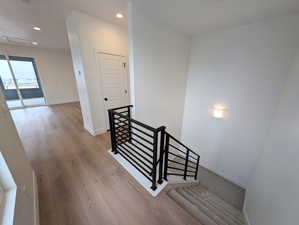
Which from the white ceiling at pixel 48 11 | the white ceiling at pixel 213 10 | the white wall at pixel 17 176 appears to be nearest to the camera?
the white wall at pixel 17 176

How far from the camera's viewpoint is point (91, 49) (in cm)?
259

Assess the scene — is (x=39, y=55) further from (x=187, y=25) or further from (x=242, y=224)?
(x=242, y=224)

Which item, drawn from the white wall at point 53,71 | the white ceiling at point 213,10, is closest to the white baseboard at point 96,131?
the white ceiling at point 213,10

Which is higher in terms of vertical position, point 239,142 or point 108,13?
point 108,13

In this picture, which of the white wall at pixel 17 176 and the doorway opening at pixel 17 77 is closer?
the white wall at pixel 17 176

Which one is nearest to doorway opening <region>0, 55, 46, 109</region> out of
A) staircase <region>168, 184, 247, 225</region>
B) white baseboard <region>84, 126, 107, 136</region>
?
white baseboard <region>84, 126, 107, 136</region>

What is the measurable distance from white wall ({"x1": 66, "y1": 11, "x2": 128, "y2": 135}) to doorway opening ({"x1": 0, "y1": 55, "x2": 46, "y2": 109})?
4.48m

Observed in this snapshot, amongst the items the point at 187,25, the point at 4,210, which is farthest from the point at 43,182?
the point at 187,25

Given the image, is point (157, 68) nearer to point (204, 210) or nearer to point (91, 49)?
point (91, 49)

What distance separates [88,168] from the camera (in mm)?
1941

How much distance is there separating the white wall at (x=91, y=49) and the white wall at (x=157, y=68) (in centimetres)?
114

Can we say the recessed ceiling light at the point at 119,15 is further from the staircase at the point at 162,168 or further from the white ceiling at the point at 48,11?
the staircase at the point at 162,168

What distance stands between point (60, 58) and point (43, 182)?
6.38 m

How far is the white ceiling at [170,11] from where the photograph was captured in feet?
5.62
